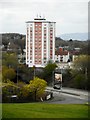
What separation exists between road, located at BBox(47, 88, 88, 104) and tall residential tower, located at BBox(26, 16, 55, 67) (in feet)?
12.1

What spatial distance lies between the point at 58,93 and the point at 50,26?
4623mm

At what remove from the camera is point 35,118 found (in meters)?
2.68

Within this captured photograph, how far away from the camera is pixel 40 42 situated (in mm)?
10344

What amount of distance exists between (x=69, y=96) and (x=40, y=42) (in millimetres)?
4693

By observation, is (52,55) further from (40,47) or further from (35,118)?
(35,118)

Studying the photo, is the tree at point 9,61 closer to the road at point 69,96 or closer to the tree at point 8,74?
the tree at point 8,74

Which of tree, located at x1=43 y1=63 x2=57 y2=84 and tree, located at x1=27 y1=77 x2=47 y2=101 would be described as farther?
tree, located at x1=43 y1=63 x2=57 y2=84

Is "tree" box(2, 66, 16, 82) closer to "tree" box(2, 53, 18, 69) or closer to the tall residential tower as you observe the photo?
A: "tree" box(2, 53, 18, 69)

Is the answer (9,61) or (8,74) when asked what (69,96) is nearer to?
(8,74)

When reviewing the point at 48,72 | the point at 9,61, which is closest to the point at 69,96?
the point at 48,72

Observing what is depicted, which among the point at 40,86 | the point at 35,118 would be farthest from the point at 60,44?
the point at 35,118

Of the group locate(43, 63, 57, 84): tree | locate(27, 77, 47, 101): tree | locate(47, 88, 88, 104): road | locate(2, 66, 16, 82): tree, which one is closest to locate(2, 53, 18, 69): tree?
locate(2, 66, 16, 82): tree

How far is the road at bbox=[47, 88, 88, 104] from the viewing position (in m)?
5.29

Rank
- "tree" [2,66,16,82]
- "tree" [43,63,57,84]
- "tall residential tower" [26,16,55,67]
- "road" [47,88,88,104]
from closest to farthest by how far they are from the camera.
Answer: "road" [47,88,88,104], "tree" [2,66,16,82], "tree" [43,63,57,84], "tall residential tower" [26,16,55,67]
